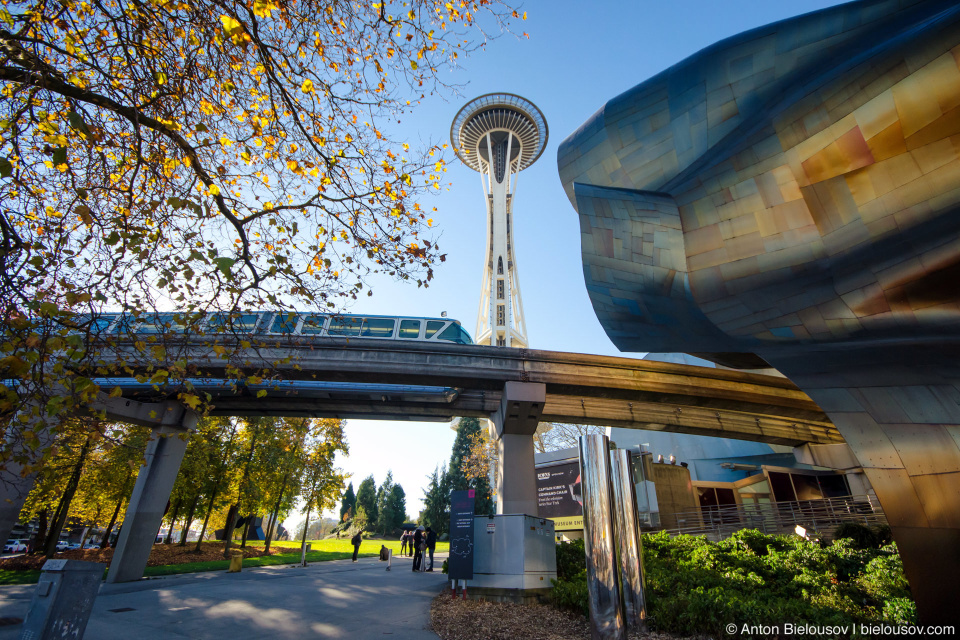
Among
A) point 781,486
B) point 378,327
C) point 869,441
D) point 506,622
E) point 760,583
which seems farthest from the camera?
Answer: point 781,486

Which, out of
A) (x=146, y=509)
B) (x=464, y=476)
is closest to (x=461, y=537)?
(x=146, y=509)

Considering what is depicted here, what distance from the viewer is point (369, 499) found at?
65.2 metres

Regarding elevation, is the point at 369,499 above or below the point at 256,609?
above

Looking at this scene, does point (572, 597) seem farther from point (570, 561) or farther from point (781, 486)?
point (781, 486)

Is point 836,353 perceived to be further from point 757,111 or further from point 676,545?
point 676,545

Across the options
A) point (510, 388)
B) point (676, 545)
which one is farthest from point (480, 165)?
point (676, 545)

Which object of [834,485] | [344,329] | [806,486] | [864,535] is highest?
[344,329]

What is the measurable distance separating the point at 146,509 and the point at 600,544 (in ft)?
65.0

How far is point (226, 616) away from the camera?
29.6ft

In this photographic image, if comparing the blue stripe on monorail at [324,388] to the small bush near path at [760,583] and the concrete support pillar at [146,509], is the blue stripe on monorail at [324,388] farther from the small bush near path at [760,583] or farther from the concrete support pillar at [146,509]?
the small bush near path at [760,583]

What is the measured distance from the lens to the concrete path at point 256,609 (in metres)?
7.90

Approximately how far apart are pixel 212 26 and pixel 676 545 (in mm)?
17141

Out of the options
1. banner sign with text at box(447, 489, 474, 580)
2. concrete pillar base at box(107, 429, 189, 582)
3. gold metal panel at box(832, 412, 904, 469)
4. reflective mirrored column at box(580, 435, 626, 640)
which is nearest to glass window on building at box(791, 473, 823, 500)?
gold metal panel at box(832, 412, 904, 469)

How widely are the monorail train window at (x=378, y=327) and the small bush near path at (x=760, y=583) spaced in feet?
38.5
